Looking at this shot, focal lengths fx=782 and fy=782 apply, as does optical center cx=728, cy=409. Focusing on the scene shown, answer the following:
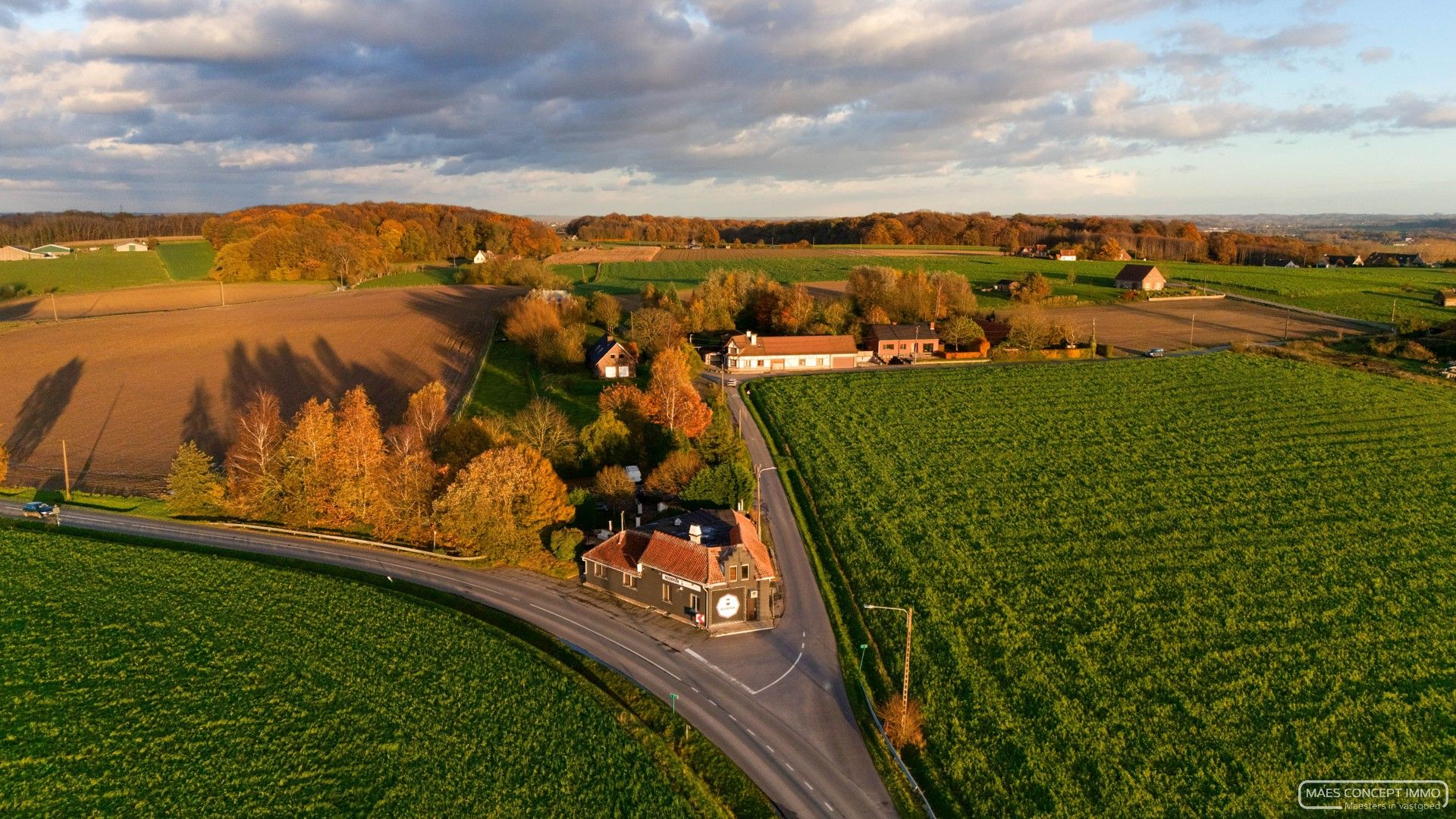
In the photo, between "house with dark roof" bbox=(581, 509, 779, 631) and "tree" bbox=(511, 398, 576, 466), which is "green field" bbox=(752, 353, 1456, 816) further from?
"tree" bbox=(511, 398, 576, 466)

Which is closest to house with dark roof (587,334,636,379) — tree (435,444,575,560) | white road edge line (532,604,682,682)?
tree (435,444,575,560)

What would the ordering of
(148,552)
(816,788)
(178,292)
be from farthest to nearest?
(178,292) → (148,552) → (816,788)

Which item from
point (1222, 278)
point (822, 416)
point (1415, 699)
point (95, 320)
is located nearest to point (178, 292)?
point (95, 320)

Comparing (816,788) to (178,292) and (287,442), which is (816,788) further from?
(178,292)

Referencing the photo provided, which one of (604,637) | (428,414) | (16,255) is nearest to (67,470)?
(428,414)

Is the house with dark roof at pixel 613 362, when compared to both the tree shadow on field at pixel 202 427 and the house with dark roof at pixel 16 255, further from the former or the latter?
the house with dark roof at pixel 16 255
